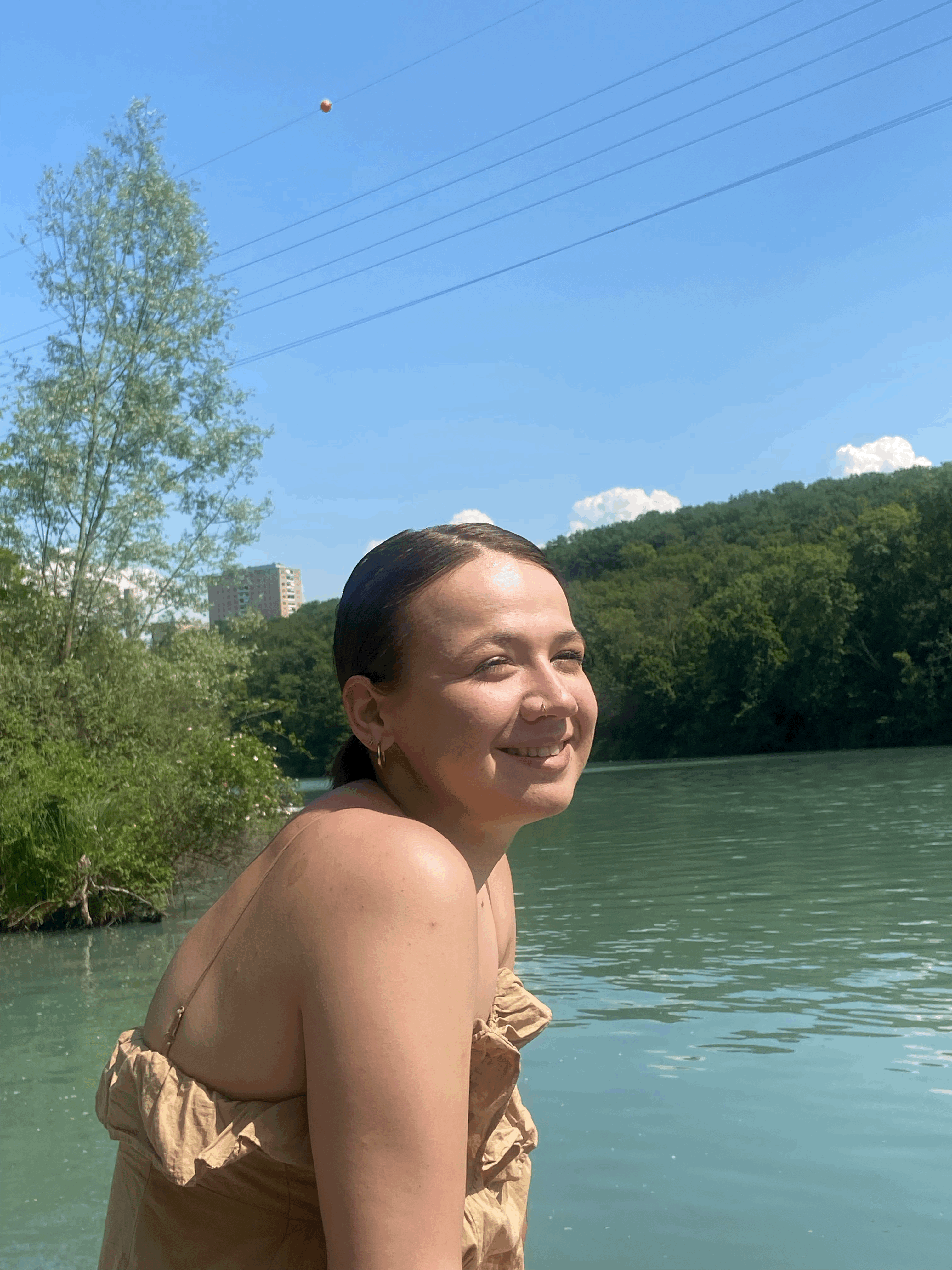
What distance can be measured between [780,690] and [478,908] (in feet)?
243

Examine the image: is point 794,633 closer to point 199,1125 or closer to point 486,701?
point 486,701

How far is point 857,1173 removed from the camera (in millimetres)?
5098

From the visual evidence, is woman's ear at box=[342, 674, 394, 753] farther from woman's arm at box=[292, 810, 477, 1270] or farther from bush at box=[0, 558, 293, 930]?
bush at box=[0, 558, 293, 930]

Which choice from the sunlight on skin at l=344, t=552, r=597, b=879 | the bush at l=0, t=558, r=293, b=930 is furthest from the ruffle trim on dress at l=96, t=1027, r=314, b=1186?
the bush at l=0, t=558, r=293, b=930

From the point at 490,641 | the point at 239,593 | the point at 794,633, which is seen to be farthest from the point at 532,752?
the point at 794,633

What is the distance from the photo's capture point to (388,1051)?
3.17ft

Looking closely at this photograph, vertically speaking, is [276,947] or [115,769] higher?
[276,947]

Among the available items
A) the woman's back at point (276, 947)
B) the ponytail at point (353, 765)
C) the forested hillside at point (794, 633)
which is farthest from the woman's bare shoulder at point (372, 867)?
the forested hillside at point (794, 633)

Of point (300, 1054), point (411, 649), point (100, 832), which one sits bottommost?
point (100, 832)

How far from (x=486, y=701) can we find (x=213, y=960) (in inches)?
13.1

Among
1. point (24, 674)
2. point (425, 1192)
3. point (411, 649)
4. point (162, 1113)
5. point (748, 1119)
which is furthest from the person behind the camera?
point (24, 674)

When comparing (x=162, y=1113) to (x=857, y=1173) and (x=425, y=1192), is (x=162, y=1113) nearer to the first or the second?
(x=425, y=1192)

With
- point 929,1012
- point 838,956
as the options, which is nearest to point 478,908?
point 929,1012

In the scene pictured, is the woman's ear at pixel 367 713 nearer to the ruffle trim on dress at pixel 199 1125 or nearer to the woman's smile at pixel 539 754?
the woman's smile at pixel 539 754
